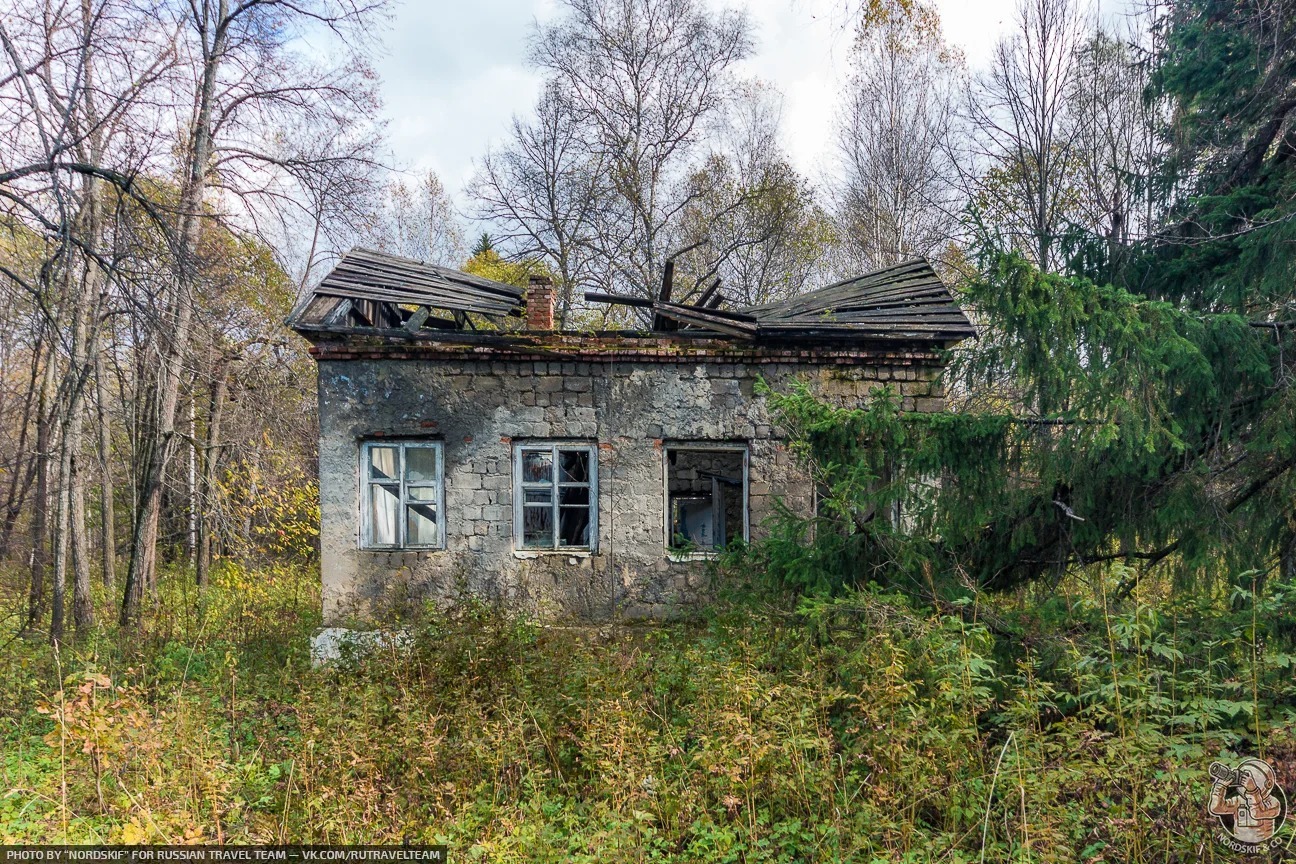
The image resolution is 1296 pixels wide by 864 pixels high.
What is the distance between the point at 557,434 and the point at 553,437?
0.07 metres

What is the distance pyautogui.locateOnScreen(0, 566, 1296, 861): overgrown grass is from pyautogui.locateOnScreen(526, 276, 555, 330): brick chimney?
5.22 m

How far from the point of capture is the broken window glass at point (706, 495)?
493 inches

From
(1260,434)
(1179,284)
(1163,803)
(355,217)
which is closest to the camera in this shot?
(1163,803)

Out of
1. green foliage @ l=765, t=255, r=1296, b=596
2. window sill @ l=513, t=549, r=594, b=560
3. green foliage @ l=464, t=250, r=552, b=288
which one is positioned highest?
green foliage @ l=464, t=250, r=552, b=288

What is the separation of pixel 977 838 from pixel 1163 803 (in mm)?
920

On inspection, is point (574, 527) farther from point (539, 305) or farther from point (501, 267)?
point (501, 267)

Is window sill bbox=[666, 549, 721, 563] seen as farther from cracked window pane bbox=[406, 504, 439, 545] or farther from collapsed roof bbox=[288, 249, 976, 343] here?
cracked window pane bbox=[406, 504, 439, 545]

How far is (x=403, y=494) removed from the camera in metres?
8.80

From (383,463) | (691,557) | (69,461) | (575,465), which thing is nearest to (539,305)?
(575,465)

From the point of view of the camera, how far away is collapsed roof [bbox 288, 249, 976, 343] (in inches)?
338

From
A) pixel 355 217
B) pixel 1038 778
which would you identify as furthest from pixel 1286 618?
pixel 355 217

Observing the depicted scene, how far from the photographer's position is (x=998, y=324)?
4.77 meters

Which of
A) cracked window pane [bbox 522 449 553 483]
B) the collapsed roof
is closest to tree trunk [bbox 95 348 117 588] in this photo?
the collapsed roof

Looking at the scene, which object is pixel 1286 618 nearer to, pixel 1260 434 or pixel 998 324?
pixel 1260 434
